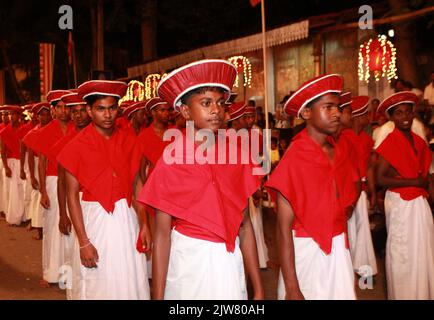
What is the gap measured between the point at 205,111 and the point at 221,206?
603 mm

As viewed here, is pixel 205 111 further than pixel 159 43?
No

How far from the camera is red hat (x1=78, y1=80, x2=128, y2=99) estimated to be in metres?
5.38

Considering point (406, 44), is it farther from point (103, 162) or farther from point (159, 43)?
point (159, 43)

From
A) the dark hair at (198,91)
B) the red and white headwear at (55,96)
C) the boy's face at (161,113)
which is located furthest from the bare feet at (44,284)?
the dark hair at (198,91)

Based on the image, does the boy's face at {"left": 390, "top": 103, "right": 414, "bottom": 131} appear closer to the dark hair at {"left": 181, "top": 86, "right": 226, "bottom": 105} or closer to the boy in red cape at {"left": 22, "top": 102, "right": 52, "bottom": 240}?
the dark hair at {"left": 181, "top": 86, "right": 226, "bottom": 105}

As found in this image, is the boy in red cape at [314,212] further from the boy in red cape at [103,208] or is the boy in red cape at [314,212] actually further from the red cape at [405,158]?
the red cape at [405,158]

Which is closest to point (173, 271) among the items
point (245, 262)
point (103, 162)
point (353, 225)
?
point (245, 262)

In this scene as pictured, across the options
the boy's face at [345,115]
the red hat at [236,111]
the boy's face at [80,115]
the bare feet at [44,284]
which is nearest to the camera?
the boy's face at [80,115]

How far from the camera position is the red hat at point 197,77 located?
382cm

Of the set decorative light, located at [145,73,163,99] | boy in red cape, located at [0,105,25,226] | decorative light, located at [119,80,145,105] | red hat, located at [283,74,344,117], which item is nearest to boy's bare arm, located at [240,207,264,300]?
red hat, located at [283,74,344,117]

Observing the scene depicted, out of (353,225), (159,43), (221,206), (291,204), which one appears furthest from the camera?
(159,43)

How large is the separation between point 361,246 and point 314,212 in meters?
4.06

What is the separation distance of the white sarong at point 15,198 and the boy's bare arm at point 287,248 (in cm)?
1041

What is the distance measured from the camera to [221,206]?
3.88 meters
